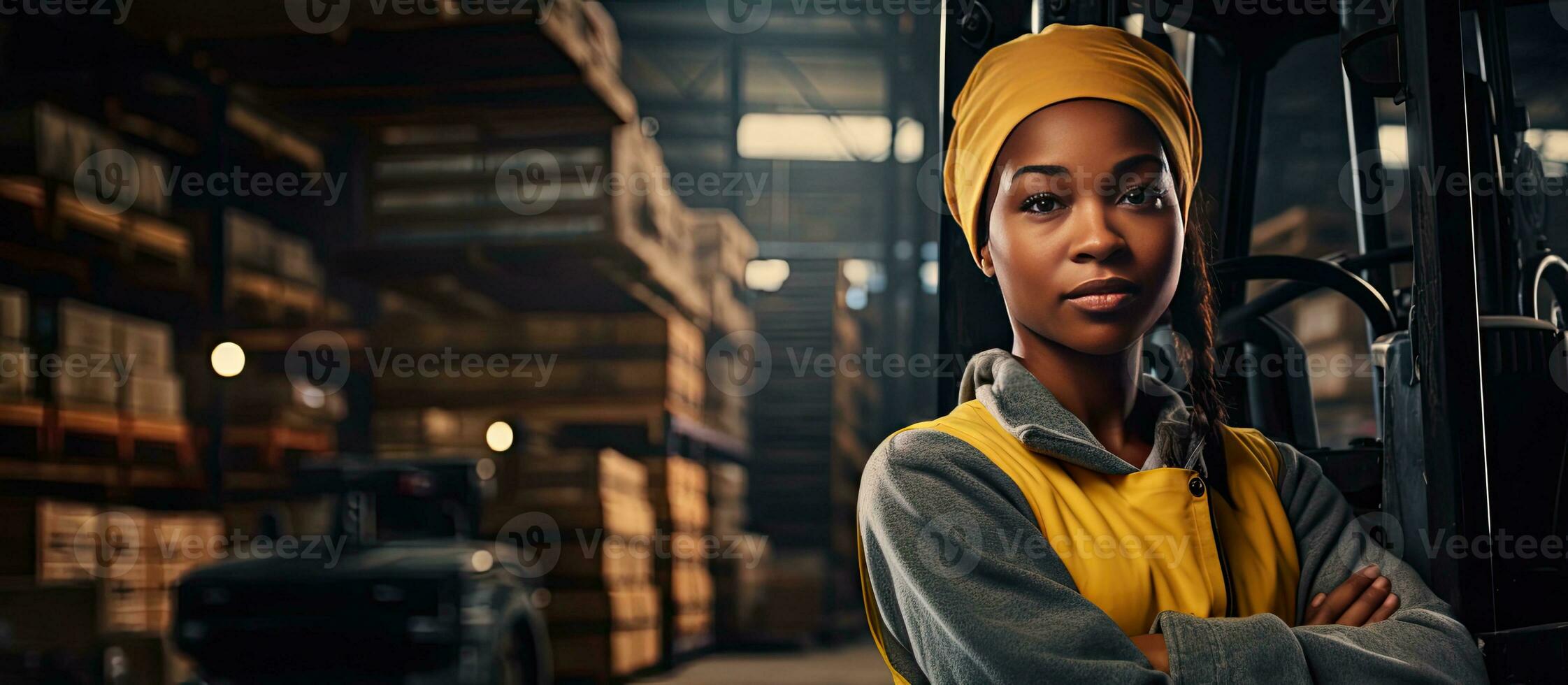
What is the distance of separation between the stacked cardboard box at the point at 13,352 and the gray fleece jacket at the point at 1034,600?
4.39 metres

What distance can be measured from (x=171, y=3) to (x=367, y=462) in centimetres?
210

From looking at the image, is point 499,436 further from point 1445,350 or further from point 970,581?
point 1445,350

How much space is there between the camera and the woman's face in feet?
4.10

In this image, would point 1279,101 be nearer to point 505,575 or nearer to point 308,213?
point 505,575
